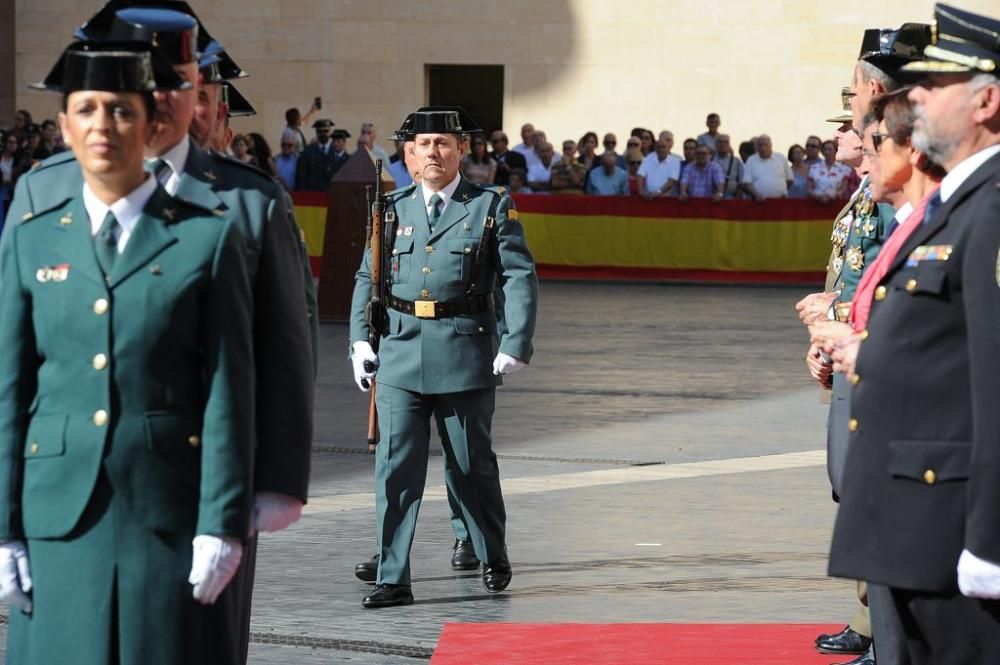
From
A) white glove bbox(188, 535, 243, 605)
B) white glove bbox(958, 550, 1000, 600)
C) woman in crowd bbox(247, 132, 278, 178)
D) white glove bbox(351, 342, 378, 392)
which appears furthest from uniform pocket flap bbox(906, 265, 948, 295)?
woman in crowd bbox(247, 132, 278, 178)

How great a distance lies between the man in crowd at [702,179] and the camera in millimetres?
24092

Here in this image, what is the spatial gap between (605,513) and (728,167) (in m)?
15.5

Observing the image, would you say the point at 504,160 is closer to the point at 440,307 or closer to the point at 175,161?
the point at 440,307

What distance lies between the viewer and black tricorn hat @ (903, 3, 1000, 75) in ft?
14.0

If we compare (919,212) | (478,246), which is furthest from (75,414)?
(478,246)

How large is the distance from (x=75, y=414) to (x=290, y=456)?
51cm

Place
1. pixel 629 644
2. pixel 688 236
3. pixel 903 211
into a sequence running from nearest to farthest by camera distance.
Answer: pixel 903 211 → pixel 629 644 → pixel 688 236

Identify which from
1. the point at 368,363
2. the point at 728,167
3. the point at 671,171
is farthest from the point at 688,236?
the point at 368,363

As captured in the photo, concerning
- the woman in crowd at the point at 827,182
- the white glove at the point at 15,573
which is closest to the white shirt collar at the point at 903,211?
the white glove at the point at 15,573

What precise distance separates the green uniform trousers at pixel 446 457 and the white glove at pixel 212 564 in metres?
3.44

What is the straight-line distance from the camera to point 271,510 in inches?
175

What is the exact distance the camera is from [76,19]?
31562mm

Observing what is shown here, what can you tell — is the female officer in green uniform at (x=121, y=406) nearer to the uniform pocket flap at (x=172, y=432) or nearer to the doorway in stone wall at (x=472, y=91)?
the uniform pocket flap at (x=172, y=432)

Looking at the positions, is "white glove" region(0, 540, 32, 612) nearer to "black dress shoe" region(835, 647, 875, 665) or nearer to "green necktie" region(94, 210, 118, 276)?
"green necktie" region(94, 210, 118, 276)
